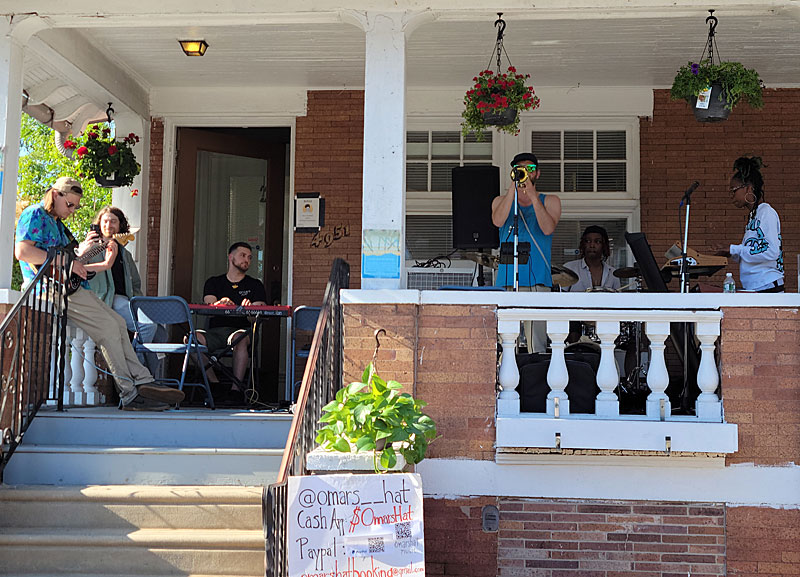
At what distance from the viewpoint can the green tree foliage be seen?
20.8 metres

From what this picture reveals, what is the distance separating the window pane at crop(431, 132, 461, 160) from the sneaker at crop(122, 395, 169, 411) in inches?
140

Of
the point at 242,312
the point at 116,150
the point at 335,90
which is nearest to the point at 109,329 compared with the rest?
the point at 242,312

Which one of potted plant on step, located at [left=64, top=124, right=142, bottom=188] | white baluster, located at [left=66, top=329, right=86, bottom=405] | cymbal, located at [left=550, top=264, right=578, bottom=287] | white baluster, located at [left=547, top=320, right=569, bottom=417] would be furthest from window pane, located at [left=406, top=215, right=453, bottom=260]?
white baluster, located at [left=547, top=320, right=569, bottom=417]

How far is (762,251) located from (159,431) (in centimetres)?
405

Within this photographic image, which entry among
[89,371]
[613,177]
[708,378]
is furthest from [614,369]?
[89,371]

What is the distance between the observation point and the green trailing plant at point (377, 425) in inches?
182

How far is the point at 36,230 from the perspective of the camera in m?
6.25

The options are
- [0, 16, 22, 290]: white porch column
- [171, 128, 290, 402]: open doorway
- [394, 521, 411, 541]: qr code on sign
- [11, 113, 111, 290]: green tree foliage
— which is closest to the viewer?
[394, 521, 411, 541]: qr code on sign

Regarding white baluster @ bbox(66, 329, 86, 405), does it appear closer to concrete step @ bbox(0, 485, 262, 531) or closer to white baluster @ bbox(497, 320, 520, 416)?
concrete step @ bbox(0, 485, 262, 531)

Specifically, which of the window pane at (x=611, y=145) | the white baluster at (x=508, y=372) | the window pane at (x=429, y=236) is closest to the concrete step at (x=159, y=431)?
the white baluster at (x=508, y=372)

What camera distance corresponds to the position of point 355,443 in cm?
468

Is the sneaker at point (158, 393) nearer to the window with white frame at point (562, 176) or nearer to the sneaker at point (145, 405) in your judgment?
the sneaker at point (145, 405)

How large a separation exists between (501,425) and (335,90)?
173 inches

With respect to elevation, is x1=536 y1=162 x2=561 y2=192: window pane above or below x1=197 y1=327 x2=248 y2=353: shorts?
above
